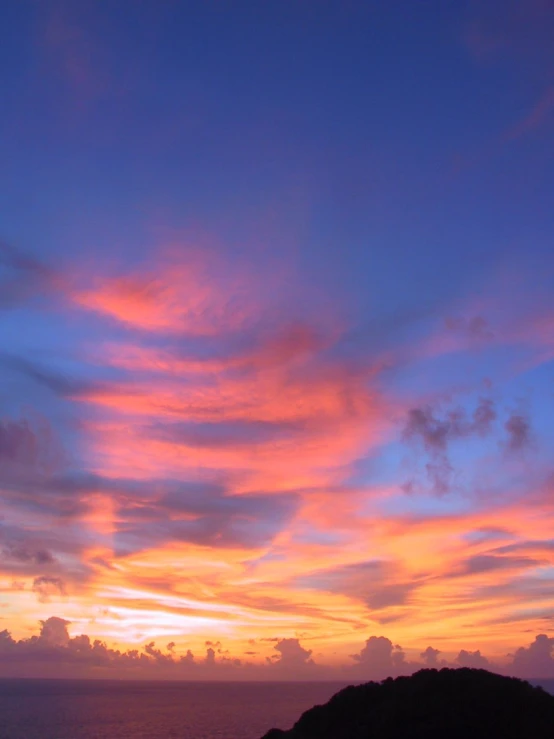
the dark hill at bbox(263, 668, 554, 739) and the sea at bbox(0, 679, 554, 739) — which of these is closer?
the dark hill at bbox(263, 668, 554, 739)

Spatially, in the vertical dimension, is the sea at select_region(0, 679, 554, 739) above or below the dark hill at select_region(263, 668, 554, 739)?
below

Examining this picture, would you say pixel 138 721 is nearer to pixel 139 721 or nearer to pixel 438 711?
pixel 139 721

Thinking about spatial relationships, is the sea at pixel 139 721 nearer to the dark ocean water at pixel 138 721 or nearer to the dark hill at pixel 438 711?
the dark ocean water at pixel 138 721

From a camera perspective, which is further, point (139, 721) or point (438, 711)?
point (139, 721)

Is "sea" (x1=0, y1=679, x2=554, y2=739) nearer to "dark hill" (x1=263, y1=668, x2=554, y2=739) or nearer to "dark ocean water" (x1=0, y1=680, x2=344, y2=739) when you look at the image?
"dark ocean water" (x1=0, y1=680, x2=344, y2=739)

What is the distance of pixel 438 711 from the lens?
37719mm

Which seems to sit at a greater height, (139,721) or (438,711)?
(438,711)

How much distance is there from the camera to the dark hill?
35.4 meters

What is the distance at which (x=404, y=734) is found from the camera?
3622 cm

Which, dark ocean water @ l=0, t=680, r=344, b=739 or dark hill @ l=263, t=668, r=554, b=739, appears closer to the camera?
dark hill @ l=263, t=668, r=554, b=739

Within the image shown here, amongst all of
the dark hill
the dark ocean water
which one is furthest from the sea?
the dark hill

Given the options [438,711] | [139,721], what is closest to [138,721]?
[139,721]

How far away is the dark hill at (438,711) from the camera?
116ft

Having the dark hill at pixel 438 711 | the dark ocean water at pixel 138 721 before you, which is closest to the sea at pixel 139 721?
the dark ocean water at pixel 138 721
